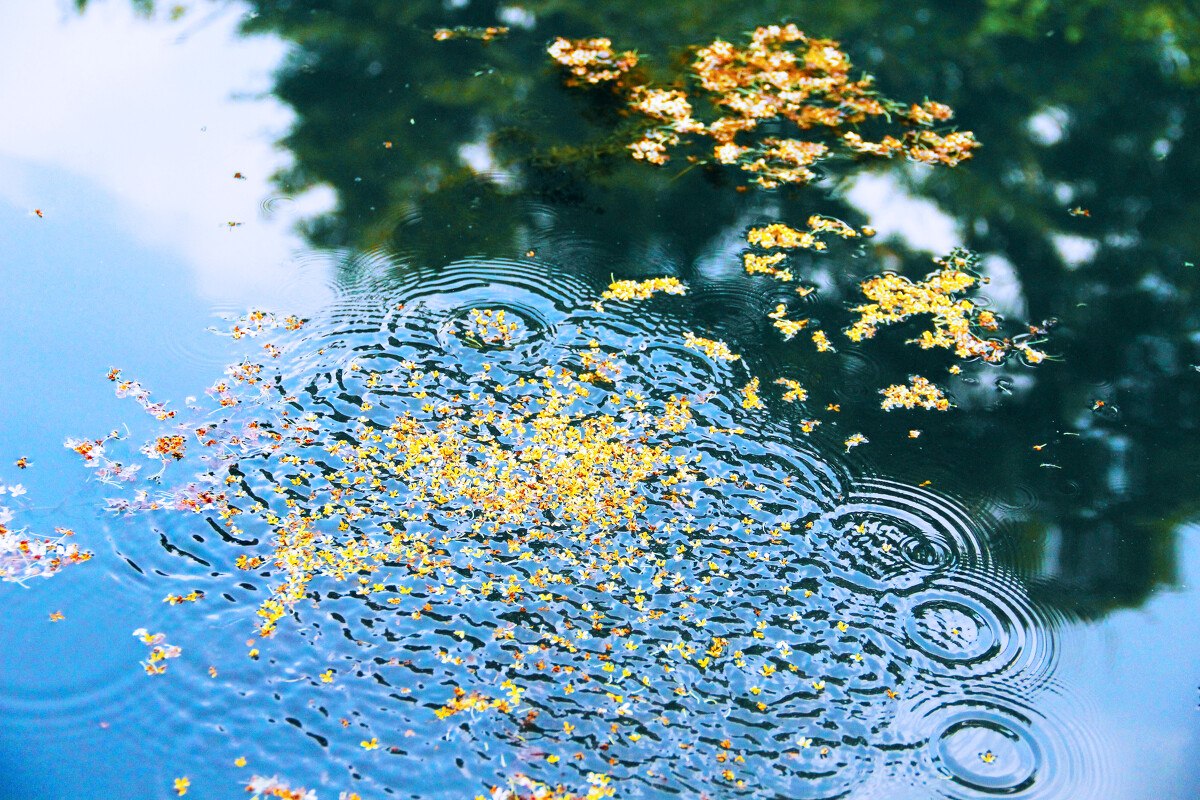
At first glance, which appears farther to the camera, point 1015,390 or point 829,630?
point 1015,390

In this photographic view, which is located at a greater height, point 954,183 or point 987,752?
point 954,183

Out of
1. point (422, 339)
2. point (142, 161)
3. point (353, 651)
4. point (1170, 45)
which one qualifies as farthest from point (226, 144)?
point (1170, 45)

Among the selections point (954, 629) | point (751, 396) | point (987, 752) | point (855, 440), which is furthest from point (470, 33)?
point (987, 752)

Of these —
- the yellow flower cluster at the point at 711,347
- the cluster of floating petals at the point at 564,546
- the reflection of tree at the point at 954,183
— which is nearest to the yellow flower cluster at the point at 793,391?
the cluster of floating petals at the point at 564,546

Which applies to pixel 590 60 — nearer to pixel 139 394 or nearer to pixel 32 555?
pixel 139 394

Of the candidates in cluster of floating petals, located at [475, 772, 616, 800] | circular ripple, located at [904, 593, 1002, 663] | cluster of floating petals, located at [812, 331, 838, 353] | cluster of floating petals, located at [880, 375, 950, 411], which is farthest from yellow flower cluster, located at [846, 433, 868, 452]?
cluster of floating petals, located at [475, 772, 616, 800]

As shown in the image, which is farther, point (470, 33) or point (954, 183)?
point (470, 33)

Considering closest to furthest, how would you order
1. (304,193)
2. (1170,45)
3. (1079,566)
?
(1079,566), (304,193), (1170,45)

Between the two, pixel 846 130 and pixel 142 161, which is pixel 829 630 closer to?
pixel 846 130
